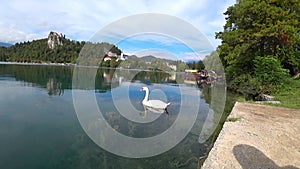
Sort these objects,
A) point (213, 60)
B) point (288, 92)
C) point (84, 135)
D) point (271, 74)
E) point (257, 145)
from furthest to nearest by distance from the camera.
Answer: point (213, 60)
point (271, 74)
point (288, 92)
point (84, 135)
point (257, 145)

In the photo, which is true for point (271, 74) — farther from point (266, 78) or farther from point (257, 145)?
point (257, 145)

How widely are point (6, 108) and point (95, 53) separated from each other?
15.7 feet

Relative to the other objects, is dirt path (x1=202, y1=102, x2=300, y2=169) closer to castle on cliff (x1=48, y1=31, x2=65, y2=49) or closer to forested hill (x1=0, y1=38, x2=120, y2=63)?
forested hill (x1=0, y1=38, x2=120, y2=63)

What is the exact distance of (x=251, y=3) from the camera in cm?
1441

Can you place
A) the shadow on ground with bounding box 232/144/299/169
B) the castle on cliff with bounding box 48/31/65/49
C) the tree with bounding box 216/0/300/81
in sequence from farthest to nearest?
1. the castle on cliff with bounding box 48/31/65/49
2. the tree with bounding box 216/0/300/81
3. the shadow on ground with bounding box 232/144/299/169

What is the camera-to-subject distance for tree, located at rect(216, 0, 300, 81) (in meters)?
13.5

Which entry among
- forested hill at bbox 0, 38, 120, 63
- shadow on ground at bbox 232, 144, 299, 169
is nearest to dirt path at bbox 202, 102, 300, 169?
shadow on ground at bbox 232, 144, 299, 169

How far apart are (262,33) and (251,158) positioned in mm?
12527

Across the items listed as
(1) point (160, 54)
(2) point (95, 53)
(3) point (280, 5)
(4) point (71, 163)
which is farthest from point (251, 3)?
(4) point (71, 163)

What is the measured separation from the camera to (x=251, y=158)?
11.4 ft

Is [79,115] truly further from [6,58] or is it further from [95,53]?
[6,58]

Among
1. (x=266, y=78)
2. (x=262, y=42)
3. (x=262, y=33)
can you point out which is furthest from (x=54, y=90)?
(x=262, y=42)

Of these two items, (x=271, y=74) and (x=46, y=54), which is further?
(x=46, y=54)

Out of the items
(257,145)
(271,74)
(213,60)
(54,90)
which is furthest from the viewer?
(213,60)
